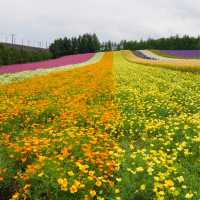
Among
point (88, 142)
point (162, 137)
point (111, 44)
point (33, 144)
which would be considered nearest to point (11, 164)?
point (33, 144)

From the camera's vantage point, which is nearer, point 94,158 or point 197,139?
point 94,158

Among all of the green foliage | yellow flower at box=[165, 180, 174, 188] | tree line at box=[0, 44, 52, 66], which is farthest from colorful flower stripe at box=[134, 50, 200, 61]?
yellow flower at box=[165, 180, 174, 188]

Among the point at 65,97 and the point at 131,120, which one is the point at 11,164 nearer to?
the point at 131,120

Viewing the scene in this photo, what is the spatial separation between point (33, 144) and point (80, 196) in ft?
7.43

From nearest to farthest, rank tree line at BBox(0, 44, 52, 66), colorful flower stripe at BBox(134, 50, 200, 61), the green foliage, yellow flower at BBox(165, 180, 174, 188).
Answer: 1. yellow flower at BBox(165, 180, 174, 188)
2. tree line at BBox(0, 44, 52, 66)
3. colorful flower stripe at BBox(134, 50, 200, 61)
4. the green foliage

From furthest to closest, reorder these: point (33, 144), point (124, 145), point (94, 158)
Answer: point (124, 145)
point (33, 144)
point (94, 158)

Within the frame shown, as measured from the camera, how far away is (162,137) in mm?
9695

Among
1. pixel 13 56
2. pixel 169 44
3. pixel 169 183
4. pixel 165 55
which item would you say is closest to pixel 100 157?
pixel 169 183

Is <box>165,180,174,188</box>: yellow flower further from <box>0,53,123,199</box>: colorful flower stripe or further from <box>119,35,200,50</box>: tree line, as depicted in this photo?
<box>119,35,200,50</box>: tree line

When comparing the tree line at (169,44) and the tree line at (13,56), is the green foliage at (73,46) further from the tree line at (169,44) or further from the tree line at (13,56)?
the tree line at (13,56)

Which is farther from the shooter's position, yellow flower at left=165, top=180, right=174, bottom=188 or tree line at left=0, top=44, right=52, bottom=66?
tree line at left=0, top=44, right=52, bottom=66

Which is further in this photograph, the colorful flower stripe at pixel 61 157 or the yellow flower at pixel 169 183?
the colorful flower stripe at pixel 61 157

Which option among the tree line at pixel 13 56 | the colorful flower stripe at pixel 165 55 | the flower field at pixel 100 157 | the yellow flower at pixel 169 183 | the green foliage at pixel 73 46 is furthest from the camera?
the green foliage at pixel 73 46

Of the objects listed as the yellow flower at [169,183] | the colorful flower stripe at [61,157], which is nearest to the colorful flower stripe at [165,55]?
the colorful flower stripe at [61,157]
